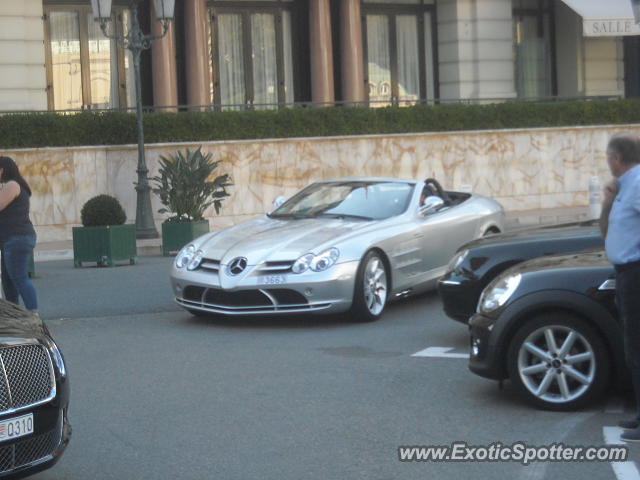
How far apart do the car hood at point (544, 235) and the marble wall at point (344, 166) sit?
965 centimetres

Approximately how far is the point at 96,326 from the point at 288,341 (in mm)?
2246

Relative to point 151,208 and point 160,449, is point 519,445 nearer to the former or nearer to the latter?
point 160,449

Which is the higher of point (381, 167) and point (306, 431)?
point (381, 167)

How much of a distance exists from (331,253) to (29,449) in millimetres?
5620

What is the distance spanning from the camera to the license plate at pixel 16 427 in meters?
5.19

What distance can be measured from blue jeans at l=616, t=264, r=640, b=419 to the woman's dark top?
615 cm

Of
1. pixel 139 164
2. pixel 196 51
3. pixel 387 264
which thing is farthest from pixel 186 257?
pixel 196 51

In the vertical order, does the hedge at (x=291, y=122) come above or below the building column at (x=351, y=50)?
below

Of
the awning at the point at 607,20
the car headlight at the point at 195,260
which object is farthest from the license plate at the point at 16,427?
the awning at the point at 607,20

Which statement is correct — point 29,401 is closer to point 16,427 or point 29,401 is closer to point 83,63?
point 16,427

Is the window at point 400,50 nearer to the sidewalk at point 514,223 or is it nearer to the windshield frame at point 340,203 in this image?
the sidewalk at point 514,223

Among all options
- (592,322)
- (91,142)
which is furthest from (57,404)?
(91,142)

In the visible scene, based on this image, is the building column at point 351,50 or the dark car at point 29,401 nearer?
the dark car at point 29,401

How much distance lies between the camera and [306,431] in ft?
22.5
